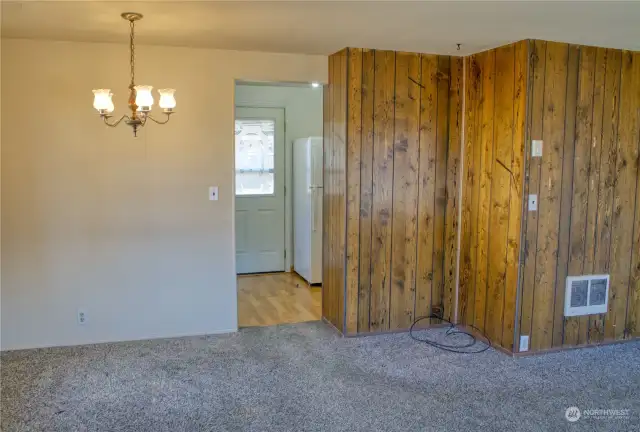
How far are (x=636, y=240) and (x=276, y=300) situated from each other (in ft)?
10.6

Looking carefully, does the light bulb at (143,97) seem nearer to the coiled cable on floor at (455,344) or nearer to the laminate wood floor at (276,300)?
the laminate wood floor at (276,300)

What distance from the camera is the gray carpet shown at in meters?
2.82

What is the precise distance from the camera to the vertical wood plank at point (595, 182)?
149 inches

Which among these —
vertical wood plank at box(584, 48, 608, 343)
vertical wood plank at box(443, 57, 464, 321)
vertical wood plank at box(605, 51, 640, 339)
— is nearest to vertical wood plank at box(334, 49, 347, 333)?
vertical wood plank at box(443, 57, 464, 321)

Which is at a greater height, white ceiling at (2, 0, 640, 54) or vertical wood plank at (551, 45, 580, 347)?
white ceiling at (2, 0, 640, 54)

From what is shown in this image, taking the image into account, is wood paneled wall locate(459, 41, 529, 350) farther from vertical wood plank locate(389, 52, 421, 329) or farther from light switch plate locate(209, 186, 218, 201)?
light switch plate locate(209, 186, 218, 201)

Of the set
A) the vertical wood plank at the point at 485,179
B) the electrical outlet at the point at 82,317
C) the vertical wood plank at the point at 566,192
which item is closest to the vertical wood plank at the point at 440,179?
the vertical wood plank at the point at 485,179

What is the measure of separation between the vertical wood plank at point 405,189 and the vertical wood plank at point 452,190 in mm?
298

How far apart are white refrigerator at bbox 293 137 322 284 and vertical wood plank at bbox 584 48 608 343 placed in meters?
2.76

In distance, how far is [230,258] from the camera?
13.8ft

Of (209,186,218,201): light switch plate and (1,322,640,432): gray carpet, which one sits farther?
(209,186,218,201): light switch plate

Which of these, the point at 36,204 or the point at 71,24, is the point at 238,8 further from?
the point at 36,204

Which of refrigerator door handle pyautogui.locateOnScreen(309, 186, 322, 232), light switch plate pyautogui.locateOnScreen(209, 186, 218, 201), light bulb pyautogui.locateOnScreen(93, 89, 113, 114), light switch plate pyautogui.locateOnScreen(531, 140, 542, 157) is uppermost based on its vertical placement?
light bulb pyautogui.locateOnScreen(93, 89, 113, 114)

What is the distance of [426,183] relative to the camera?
168 inches
